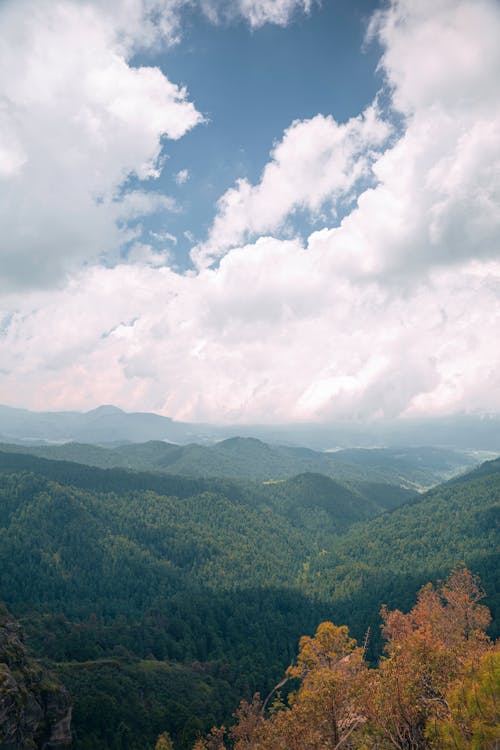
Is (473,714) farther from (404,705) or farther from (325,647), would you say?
(325,647)

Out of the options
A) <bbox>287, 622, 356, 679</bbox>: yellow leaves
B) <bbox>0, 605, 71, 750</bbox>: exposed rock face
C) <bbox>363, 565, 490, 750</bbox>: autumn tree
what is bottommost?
<bbox>0, 605, 71, 750</bbox>: exposed rock face

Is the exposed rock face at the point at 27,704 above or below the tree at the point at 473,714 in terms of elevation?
below

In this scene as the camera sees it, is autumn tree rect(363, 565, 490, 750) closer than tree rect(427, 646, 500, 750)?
No

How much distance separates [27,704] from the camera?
70188 millimetres

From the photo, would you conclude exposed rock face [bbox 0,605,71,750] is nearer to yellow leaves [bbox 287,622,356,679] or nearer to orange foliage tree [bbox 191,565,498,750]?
yellow leaves [bbox 287,622,356,679]

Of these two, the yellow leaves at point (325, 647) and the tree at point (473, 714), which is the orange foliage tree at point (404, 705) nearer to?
the tree at point (473, 714)

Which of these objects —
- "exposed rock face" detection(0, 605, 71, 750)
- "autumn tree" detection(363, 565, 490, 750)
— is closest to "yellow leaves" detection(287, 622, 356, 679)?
"autumn tree" detection(363, 565, 490, 750)

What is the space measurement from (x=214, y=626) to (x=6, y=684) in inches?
5996

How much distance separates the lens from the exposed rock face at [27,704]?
63.5 meters

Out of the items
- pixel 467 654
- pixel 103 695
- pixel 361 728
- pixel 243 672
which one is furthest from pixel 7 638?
pixel 243 672

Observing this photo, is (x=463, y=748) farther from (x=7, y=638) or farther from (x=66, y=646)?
(x=66, y=646)

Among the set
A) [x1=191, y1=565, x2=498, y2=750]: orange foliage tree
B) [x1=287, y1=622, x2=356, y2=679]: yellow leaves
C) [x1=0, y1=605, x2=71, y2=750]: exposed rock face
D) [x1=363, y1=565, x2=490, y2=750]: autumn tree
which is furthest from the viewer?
[x1=0, y1=605, x2=71, y2=750]: exposed rock face

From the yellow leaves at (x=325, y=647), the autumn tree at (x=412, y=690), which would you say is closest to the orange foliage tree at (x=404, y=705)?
the autumn tree at (x=412, y=690)

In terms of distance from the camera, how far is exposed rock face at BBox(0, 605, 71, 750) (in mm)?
63531
